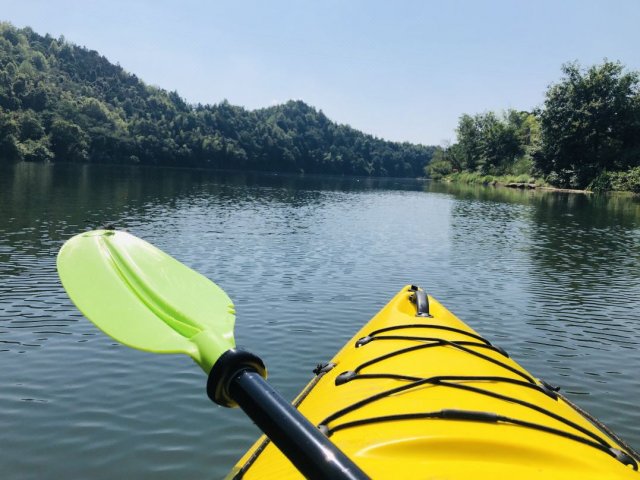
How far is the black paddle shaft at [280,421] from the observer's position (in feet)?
4.44

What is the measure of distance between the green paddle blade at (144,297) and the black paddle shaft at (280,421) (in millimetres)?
119

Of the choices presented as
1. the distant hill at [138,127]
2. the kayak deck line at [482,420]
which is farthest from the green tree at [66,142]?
the kayak deck line at [482,420]

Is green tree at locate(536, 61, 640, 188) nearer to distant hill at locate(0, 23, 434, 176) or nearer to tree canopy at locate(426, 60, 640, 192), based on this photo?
tree canopy at locate(426, 60, 640, 192)

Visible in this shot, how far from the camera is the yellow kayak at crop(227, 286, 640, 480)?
269 centimetres

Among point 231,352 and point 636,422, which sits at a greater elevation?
point 231,352

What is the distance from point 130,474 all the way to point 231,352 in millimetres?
3603

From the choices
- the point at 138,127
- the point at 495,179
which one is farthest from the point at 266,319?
the point at 138,127

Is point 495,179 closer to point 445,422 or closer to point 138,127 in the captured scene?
point 445,422

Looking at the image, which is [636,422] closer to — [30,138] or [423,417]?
[423,417]

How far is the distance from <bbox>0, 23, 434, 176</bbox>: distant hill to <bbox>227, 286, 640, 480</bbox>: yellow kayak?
86159 millimetres

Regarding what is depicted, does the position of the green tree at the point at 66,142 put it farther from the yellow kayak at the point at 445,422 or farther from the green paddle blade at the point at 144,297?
the green paddle blade at the point at 144,297

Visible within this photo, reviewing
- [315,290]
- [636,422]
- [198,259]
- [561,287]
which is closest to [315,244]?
[198,259]

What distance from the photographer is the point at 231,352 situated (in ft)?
5.38

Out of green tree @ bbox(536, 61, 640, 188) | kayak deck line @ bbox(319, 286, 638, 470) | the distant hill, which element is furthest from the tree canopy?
the distant hill
